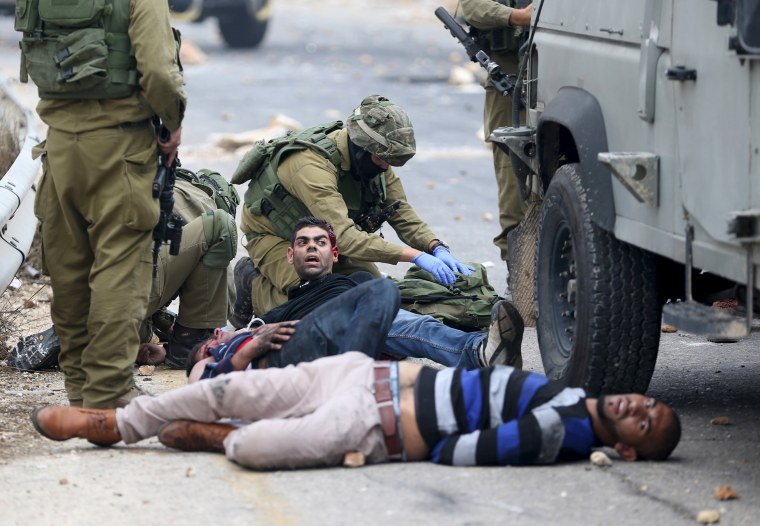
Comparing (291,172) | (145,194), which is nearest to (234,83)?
(291,172)

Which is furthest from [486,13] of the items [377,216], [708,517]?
[708,517]

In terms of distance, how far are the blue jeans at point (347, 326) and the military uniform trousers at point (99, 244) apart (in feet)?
1.83

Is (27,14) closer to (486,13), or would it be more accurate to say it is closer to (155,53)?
(155,53)

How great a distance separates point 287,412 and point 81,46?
1.42 metres

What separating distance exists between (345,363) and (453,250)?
14.4ft

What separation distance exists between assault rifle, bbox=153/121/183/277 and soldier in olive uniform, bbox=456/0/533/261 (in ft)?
7.57

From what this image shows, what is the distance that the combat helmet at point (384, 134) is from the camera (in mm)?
6102

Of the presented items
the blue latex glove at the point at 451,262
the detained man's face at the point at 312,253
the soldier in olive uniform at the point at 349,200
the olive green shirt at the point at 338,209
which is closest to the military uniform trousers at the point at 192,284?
the soldier in olive uniform at the point at 349,200

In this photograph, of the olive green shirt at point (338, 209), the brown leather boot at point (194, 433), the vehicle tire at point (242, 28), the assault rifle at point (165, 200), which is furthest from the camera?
the vehicle tire at point (242, 28)

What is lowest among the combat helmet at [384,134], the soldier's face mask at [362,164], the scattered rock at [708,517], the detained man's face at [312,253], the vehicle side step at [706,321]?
the scattered rock at [708,517]

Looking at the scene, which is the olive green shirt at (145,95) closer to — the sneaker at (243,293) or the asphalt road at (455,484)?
the asphalt road at (455,484)

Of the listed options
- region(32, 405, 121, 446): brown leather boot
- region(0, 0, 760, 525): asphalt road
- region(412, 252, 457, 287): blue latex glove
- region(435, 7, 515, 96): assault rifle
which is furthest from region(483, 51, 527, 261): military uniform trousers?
region(32, 405, 121, 446): brown leather boot

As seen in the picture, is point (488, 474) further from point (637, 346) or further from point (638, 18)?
point (638, 18)

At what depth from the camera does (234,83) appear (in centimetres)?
1812
